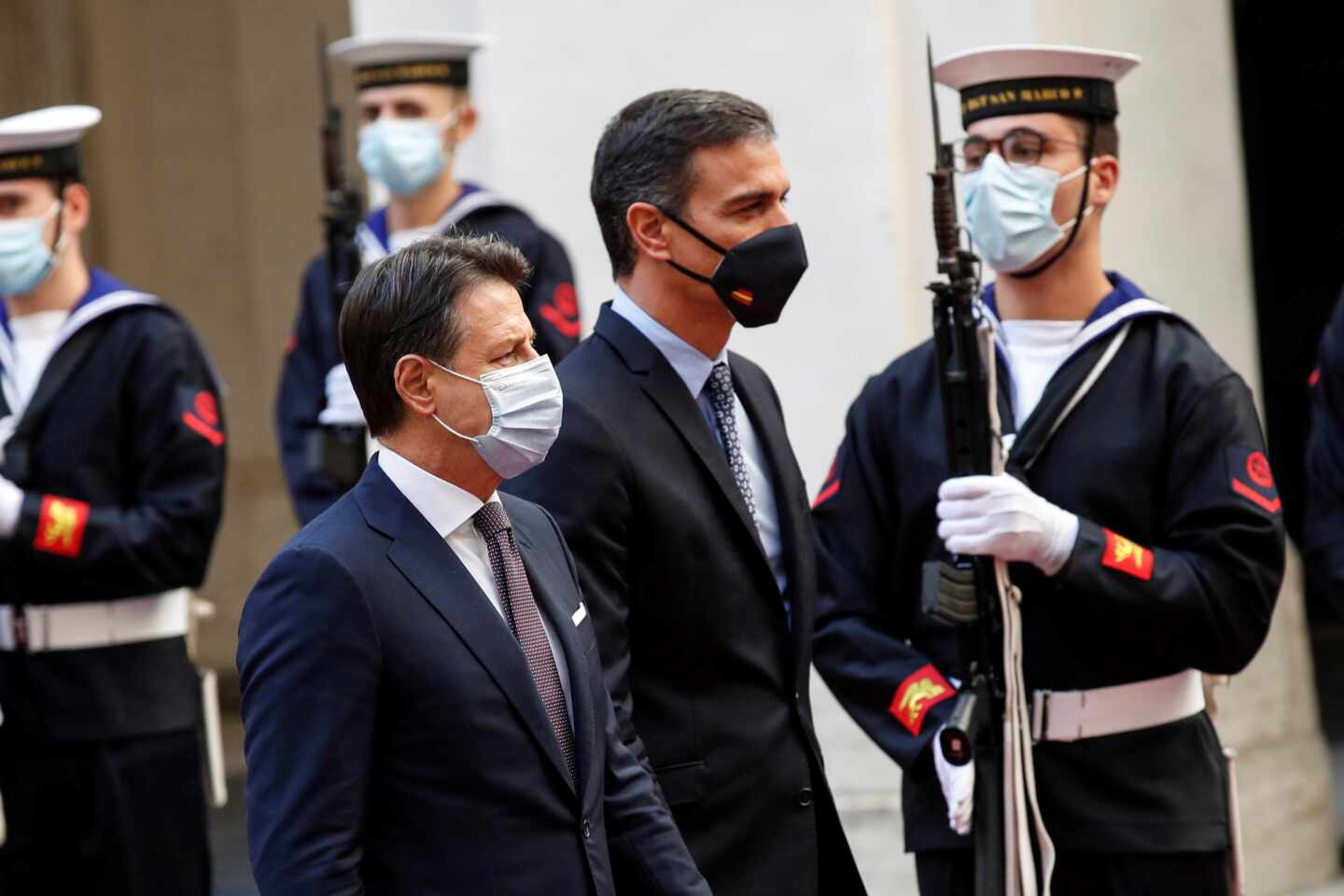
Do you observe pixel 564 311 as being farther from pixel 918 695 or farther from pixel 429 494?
pixel 429 494

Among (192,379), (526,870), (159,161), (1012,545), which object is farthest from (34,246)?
(159,161)

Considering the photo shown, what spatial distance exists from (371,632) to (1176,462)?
1.84m

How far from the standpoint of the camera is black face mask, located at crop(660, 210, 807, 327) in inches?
147

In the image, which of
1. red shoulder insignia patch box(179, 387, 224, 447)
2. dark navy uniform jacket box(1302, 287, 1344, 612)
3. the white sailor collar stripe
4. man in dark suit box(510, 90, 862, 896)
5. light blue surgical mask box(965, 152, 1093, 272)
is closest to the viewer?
man in dark suit box(510, 90, 862, 896)

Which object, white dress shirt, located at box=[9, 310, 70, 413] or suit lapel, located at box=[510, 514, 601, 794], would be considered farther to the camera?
white dress shirt, located at box=[9, 310, 70, 413]

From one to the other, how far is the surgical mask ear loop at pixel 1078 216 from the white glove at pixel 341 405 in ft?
7.84

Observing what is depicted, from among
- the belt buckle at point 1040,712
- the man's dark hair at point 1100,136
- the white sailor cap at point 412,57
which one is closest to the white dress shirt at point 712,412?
the belt buckle at point 1040,712

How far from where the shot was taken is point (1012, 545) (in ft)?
12.9

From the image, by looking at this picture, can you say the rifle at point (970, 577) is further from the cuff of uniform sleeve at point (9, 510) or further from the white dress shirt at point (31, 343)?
the white dress shirt at point (31, 343)

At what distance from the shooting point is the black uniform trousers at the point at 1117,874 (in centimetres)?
406

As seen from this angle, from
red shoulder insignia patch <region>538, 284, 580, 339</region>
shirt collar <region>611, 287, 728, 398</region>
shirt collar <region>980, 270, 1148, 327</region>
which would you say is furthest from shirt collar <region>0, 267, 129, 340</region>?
shirt collar <region>980, 270, 1148, 327</region>

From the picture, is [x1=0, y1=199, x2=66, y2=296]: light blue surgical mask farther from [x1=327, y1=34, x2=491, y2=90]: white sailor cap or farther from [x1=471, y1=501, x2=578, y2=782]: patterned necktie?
[x1=471, y1=501, x2=578, y2=782]: patterned necktie

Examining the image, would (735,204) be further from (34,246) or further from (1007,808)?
(34,246)

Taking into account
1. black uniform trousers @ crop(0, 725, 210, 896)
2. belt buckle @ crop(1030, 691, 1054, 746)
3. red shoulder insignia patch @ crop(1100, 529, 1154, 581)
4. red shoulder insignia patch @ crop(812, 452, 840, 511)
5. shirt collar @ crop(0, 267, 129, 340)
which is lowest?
black uniform trousers @ crop(0, 725, 210, 896)
